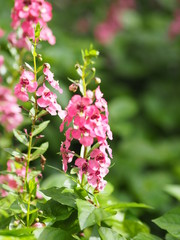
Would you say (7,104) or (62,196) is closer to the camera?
(62,196)

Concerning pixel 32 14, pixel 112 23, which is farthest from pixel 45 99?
pixel 112 23

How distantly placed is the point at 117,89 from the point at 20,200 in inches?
143

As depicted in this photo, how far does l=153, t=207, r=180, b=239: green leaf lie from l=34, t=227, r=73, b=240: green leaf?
0.29m

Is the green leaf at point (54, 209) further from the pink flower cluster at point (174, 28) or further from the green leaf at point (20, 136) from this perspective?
the pink flower cluster at point (174, 28)

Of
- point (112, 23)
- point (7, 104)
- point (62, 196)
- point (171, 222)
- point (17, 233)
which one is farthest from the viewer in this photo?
point (112, 23)

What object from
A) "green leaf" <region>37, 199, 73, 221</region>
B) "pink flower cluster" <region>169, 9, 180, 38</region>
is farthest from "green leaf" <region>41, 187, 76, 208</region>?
"pink flower cluster" <region>169, 9, 180, 38</region>

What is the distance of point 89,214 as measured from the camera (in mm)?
1189

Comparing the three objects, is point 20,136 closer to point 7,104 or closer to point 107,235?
point 107,235

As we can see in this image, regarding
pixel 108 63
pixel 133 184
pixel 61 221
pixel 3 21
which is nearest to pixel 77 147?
pixel 133 184

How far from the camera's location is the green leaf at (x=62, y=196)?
1254 millimetres

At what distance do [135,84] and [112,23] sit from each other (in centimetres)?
106

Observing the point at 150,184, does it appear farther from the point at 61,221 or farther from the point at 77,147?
the point at 61,221

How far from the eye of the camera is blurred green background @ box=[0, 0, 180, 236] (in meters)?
3.73

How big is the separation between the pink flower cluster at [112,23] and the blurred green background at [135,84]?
2.6 inches
